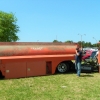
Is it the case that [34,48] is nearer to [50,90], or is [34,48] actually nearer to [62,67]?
[62,67]

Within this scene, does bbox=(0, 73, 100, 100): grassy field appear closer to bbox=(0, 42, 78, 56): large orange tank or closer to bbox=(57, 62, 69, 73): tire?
bbox=(0, 42, 78, 56): large orange tank

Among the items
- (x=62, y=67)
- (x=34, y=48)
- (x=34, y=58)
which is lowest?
(x=62, y=67)

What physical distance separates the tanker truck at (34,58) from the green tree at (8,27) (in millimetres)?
28105

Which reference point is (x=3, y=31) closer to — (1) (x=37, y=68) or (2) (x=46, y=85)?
(1) (x=37, y=68)

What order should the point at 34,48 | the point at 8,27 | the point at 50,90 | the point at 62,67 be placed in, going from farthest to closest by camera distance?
the point at 8,27 < the point at 62,67 < the point at 34,48 < the point at 50,90

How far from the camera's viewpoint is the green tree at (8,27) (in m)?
39.8

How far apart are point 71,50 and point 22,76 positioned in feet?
11.6

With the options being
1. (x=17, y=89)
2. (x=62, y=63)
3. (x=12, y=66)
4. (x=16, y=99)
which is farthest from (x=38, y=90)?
(x=62, y=63)

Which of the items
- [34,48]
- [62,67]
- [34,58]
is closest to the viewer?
[34,58]

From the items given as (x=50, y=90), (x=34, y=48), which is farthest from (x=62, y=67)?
(x=50, y=90)

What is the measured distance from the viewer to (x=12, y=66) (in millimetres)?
10711

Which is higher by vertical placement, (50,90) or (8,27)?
(8,27)

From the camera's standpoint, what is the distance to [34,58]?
11.3m

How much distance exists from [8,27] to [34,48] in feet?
97.8
